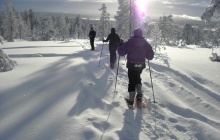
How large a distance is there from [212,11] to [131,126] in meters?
14.3

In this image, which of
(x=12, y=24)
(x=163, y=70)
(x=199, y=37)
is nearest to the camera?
(x=163, y=70)

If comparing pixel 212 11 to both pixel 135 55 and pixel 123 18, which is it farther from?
pixel 123 18

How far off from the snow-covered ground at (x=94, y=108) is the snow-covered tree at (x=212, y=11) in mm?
7835

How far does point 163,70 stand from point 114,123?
7.54 metres

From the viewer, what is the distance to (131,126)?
6305mm

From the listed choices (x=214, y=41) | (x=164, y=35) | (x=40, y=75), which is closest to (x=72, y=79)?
(x=40, y=75)

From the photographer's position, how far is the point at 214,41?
18906 millimetres

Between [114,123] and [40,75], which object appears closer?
[114,123]

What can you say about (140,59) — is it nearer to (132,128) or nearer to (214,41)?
(132,128)

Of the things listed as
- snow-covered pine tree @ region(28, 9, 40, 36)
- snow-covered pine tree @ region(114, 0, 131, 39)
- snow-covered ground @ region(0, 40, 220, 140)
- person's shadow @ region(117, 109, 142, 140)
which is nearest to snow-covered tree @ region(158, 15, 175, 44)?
snow-covered pine tree @ region(114, 0, 131, 39)

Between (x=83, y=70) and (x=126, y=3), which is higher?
(x=126, y=3)

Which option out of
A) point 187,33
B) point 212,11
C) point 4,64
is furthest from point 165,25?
point 4,64

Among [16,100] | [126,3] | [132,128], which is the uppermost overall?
[126,3]

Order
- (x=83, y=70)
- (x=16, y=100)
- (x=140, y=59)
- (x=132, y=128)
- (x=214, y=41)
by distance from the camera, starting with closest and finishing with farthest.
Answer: (x=132, y=128) < (x=16, y=100) < (x=140, y=59) < (x=83, y=70) < (x=214, y=41)
